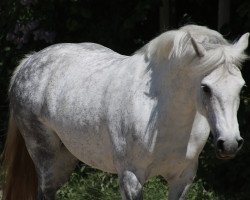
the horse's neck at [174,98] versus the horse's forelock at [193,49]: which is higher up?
the horse's forelock at [193,49]

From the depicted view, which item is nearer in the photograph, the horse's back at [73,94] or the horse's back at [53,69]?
the horse's back at [73,94]

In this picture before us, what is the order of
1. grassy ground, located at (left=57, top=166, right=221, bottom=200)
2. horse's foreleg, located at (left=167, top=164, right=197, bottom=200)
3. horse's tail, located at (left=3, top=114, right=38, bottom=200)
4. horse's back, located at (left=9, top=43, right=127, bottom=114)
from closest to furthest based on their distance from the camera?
horse's foreleg, located at (left=167, top=164, right=197, bottom=200)
horse's back, located at (left=9, top=43, right=127, bottom=114)
horse's tail, located at (left=3, top=114, right=38, bottom=200)
grassy ground, located at (left=57, top=166, right=221, bottom=200)

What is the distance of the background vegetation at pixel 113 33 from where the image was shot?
610 cm

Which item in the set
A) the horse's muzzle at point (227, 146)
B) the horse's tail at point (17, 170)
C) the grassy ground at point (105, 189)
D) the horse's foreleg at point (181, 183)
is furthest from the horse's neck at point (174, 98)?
the grassy ground at point (105, 189)

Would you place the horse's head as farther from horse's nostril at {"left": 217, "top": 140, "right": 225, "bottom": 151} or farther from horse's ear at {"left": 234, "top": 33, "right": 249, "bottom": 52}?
horse's ear at {"left": 234, "top": 33, "right": 249, "bottom": 52}

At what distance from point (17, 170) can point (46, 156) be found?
1.35 ft

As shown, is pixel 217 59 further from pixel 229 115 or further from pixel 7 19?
pixel 7 19

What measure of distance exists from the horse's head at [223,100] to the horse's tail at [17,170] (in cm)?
191

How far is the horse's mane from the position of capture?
354 cm

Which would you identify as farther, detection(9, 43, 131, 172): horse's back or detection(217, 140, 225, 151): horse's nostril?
detection(9, 43, 131, 172): horse's back

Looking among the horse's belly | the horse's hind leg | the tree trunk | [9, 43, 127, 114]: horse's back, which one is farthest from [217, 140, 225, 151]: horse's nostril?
the tree trunk

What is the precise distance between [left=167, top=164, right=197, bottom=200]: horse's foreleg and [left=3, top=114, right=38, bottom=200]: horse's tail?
4.68ft

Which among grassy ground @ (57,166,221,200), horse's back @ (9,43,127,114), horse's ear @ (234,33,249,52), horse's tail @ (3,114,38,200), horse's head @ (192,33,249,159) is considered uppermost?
horse's ear @ (234,33,249,52)

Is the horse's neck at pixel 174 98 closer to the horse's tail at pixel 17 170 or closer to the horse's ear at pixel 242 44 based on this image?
the horse's ear at pixel 242 44
